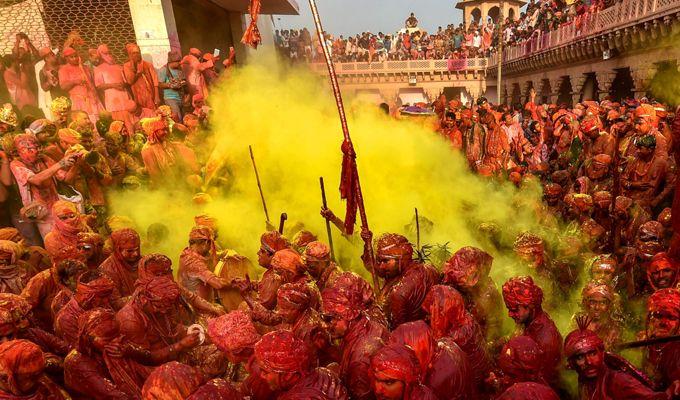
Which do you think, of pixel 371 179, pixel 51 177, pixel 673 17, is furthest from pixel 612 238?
pixel 673 17

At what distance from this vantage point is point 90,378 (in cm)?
294

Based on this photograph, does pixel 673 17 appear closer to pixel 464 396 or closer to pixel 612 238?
pixel 612 238

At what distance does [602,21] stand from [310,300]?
20654mm

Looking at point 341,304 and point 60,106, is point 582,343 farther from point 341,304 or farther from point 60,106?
point 60,106

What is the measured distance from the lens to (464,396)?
270 centimetres

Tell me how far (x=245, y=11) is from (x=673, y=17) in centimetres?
1456

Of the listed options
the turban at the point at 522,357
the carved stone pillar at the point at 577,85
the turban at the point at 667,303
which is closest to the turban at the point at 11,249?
the turban at the point at 522,357

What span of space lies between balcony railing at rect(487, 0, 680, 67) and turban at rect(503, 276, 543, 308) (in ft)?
49.5

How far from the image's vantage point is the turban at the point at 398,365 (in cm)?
226

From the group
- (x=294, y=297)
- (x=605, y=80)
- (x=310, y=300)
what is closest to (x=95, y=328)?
(x=294, y=297)

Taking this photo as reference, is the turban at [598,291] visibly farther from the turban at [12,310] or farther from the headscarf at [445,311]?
the turban at [12,310]

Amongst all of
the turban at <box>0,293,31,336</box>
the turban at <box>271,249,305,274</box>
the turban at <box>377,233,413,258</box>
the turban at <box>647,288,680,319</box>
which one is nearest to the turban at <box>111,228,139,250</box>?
the turban at <box>0,293,31,336</box>

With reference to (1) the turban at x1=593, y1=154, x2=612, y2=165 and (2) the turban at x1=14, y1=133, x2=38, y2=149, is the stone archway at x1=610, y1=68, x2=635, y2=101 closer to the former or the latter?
(1) the turban at x1=593, y1=154, x2=612, y2=165

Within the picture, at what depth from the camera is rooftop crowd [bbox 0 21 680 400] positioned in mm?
2521
